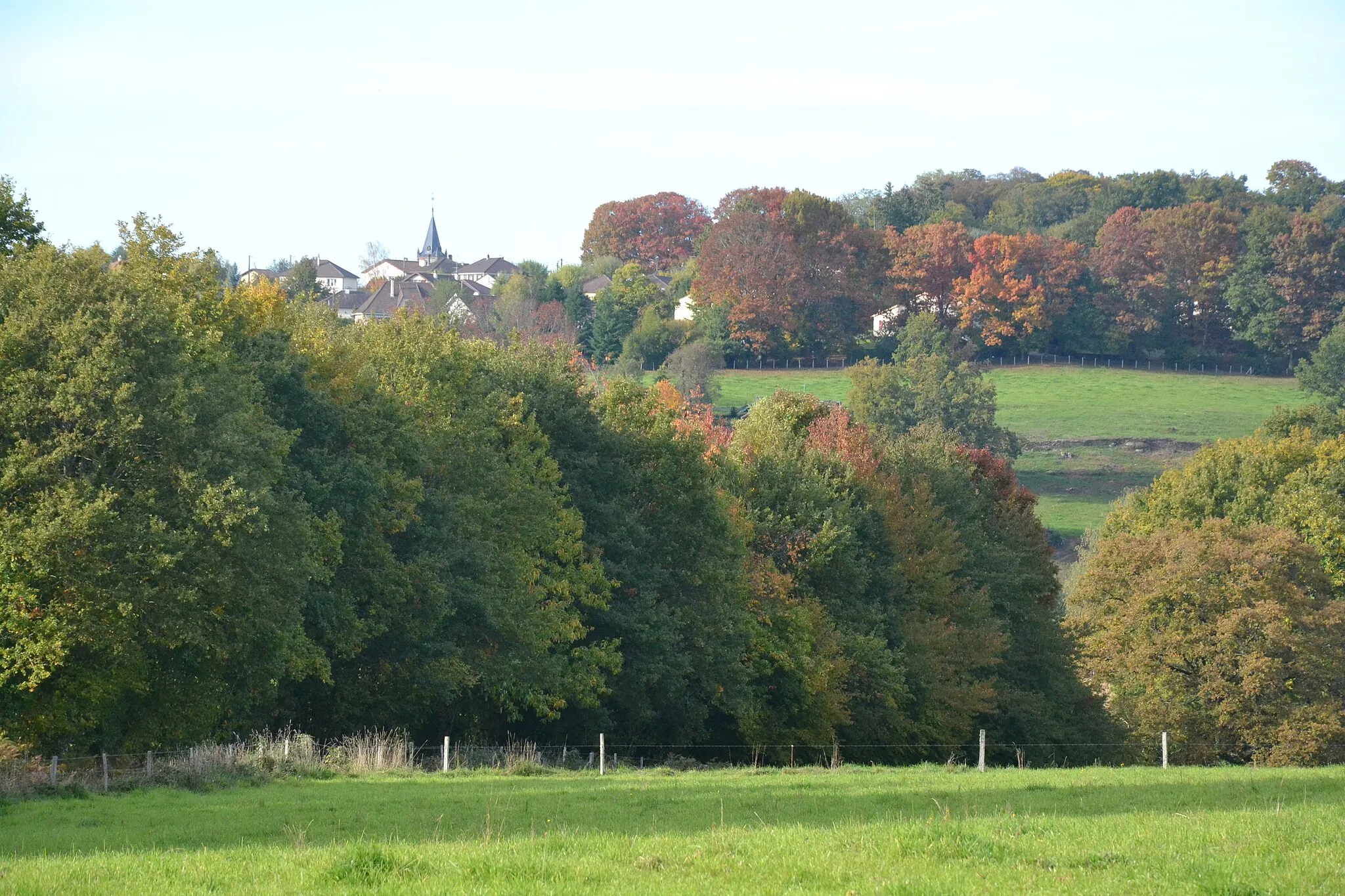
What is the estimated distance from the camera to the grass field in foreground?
12.6 meters

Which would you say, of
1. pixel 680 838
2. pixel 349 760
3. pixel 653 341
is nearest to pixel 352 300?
pixel 653 341

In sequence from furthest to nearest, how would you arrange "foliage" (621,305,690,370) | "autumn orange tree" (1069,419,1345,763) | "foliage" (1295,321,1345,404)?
"foliage" (621,305,690,370) → "foliage" (1295,321,1345,404) → "autumn orange tree" (1069,419,1345,763)

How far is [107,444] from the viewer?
28.1 metres

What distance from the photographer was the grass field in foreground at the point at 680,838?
12602mm

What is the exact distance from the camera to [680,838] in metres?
16.0

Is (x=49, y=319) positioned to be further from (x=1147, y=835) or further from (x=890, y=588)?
(x=890, y=588)

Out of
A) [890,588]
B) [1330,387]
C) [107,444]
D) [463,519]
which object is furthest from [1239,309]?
[107,444]

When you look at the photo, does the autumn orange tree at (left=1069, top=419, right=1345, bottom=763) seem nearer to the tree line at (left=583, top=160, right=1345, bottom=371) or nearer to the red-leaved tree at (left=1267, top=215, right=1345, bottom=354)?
the tree line at (left=583, top=160, right=1345, bottom=371)

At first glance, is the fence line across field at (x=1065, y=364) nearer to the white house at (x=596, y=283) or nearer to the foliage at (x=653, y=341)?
the foliage at (x=653, y=341)

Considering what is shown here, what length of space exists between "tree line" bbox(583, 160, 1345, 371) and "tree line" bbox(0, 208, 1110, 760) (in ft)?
235

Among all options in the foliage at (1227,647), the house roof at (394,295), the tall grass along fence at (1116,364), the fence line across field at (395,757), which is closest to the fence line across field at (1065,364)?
the tall grass along fence at (1116,364)

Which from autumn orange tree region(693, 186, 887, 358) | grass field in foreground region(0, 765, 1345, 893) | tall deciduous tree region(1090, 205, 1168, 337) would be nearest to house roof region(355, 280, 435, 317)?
autumn orange tree region(693, 186, 887, 358)

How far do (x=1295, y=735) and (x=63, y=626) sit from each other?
41144 mm

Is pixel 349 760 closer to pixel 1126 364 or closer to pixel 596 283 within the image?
pixel 1126 364
